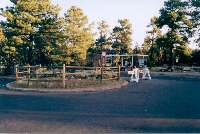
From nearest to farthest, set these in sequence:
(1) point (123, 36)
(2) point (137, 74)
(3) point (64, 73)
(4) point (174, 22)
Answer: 1. (3) point (64, 73)
2. (2) point (137, 74)
3. (4) point (174, 22)
4. (1) point (123, 36)

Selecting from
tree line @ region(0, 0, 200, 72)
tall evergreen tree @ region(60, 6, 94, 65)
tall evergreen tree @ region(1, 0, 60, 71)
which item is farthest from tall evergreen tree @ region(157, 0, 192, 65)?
A: tall evergreen tree @ region(1, 0, 60, 71)

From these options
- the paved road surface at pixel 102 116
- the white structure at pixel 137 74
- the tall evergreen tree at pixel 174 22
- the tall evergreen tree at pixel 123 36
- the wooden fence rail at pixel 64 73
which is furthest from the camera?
the tall evergreen tree at pixel 123 36

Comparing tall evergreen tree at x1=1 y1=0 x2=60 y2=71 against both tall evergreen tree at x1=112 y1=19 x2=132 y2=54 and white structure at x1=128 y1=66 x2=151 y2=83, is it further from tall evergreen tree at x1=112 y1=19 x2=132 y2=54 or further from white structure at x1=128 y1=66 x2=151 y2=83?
tall evergreen tree at x1=112 y1=19 x2=132 y2=54

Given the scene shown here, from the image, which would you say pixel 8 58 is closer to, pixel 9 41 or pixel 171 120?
pixel 9 41

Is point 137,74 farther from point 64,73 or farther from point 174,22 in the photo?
point 174,22

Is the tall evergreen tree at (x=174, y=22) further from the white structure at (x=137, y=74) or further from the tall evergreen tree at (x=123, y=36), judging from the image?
the white structure at (x=137, y=74)

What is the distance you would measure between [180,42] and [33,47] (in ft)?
80.0

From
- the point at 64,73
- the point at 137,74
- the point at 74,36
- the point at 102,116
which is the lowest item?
the point at 102,116

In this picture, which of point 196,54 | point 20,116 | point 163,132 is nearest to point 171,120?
point 163,132

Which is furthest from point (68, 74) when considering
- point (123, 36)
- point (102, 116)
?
point (123, 36)

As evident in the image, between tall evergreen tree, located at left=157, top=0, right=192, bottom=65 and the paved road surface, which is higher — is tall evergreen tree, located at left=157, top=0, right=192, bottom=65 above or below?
above

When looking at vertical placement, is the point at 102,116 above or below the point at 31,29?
below

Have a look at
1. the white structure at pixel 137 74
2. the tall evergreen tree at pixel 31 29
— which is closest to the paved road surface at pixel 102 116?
the white structure at pixel 137 74

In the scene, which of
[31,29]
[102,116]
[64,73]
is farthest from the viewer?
[31,29]
